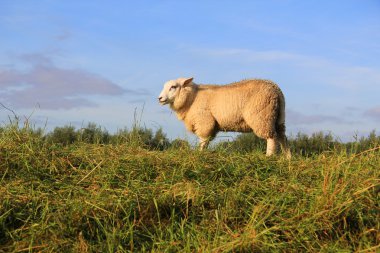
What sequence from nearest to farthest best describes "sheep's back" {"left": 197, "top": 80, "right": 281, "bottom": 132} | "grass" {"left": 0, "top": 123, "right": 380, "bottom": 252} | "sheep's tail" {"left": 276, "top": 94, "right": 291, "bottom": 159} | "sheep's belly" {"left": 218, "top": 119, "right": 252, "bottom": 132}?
"grass" {"left": 0, "top": 123, "right": 380, "bottom": 252}, "sheep's back" {"left": 197, "top": 80, "right": 281, "bottom": 132}, "sheep's tail" {"left": 276, "top": 94, "right": 291, "bottom": 159}, "sheep's belly" {"left": 218, "top": 119, "right": 252, "bottom": 132}

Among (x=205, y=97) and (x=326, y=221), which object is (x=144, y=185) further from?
(x=205, y=97)

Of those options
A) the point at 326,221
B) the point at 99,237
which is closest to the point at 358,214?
the point at 326,221

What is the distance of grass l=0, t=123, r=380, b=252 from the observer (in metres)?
4.53

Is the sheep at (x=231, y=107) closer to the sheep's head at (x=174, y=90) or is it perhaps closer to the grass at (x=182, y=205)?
the sheep's head at (x=174, y=90)

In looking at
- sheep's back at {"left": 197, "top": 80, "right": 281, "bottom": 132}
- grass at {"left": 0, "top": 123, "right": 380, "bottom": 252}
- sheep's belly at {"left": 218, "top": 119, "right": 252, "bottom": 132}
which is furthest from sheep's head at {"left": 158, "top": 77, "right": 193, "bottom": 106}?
grass at {"left": 0, "top": 123, "right": 380, "bottom": 252}

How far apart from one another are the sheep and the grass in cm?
502

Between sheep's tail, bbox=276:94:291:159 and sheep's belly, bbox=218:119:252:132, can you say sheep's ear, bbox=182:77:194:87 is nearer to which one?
sheep's belly, bbox=218:119:252:132

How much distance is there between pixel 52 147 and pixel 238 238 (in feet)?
10.5

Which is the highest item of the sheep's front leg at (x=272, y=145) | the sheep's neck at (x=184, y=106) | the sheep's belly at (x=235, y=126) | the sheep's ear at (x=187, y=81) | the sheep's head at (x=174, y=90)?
the sheep's ear at (x=187, y=81)

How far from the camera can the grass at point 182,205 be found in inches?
178

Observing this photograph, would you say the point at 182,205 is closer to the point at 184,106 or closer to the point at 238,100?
the point at 238,100

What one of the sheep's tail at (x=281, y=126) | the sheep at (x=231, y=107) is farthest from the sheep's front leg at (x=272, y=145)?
the sheep's tail at (x=281, y=126)

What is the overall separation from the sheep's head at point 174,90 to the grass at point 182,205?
253 inches

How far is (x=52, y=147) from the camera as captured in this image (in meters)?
6.61
